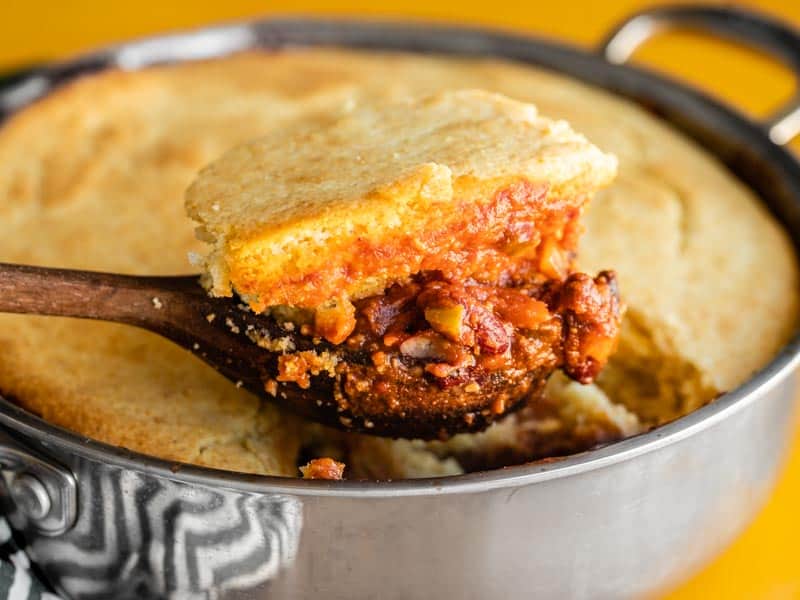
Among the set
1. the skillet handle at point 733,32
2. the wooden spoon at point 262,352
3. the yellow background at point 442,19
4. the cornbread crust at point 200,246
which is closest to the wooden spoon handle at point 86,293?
the wooden spoon at point 262,352

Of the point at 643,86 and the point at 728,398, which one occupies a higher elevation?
the point at 643,86

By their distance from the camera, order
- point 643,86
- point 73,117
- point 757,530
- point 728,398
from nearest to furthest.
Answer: point 728,398, point 757,530, point 73,117, point 643,86

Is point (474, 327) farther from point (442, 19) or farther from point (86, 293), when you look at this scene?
point (442, 19)

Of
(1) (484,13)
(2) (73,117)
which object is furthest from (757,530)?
(1) (484,13)

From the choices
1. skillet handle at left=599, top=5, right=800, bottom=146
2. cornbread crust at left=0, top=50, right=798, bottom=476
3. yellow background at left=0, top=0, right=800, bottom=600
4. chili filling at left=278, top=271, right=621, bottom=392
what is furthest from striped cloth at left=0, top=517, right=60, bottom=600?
yellow background at left=0, top=0, right=800, bottom=600

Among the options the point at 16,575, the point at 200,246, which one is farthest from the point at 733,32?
the point at 16,575

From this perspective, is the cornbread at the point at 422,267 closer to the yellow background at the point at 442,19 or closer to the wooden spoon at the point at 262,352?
the wooden spoon at the point at 262,352

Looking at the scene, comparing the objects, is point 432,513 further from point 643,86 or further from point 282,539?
point 643,86
